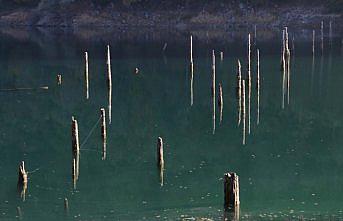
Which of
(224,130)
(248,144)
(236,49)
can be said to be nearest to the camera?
(248,144)

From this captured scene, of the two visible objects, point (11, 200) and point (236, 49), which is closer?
point (11, 200)

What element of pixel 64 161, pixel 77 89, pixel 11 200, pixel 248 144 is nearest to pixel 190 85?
pixel 77 89

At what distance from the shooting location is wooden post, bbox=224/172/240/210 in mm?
27656

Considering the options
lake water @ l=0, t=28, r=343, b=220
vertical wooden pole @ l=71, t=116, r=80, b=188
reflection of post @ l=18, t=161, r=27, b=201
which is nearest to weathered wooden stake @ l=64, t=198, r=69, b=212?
lake water @ l=0, t=28, r=343, b=220

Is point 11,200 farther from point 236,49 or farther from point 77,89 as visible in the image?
point 236,49

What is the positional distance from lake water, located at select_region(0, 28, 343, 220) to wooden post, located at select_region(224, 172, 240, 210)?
1.41ft

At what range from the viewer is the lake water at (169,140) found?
1197 inches

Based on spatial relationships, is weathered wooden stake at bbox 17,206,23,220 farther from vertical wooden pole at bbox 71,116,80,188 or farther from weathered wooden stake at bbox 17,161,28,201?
vertical wooden pole at bbox 71,116,80,188

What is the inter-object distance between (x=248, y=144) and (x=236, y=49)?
3845 centimetres

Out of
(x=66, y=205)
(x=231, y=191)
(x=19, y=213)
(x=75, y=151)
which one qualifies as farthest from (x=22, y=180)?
(x=231, y=191)

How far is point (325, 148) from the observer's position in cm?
3928

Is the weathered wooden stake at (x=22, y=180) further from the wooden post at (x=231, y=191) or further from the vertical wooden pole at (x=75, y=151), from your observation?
the wooden post at (x=231, y=191)

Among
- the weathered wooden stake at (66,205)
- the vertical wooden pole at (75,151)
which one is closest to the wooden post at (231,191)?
the weathered wooden stake at (66,205)

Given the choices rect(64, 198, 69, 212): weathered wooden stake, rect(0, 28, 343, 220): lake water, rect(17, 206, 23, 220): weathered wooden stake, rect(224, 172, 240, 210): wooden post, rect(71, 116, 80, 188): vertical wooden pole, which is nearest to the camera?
rect(224, 172, 240, 210): wooden post
